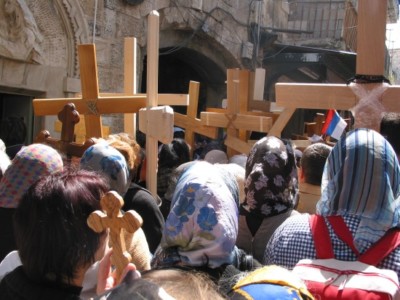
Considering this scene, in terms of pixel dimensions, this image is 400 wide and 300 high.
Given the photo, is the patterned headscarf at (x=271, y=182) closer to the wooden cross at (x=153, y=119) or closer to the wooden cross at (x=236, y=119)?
the wooden cross at (x=153, y=119)

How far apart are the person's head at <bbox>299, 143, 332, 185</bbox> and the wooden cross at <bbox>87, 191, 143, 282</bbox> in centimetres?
144

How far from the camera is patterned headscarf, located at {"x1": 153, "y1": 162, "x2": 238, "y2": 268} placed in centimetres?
144

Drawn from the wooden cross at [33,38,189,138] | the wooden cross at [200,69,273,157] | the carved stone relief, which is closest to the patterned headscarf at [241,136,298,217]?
the wooden cross at [33,38,189,138]

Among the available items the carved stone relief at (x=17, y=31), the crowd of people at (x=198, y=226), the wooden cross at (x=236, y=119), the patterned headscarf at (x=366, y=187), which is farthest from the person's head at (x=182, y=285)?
the carved stone relief at (x=17, y=31)

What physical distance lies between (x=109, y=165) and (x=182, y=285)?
1116 millimetres

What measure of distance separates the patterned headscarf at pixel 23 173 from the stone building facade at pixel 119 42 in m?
4.20

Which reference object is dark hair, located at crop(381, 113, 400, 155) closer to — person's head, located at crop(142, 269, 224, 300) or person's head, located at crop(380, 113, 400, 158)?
person's head, located at crop(380, 113, 400, 158)

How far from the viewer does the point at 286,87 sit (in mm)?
2195

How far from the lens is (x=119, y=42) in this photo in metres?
7.34

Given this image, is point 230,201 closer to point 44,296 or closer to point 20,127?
point 44,296

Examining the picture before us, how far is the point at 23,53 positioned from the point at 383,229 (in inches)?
213

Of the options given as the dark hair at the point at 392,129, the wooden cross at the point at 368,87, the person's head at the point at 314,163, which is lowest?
the person's head at the point at 314,163

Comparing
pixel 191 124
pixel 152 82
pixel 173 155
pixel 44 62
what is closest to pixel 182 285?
pixel 152 82

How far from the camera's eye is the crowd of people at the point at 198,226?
1.06 meters
